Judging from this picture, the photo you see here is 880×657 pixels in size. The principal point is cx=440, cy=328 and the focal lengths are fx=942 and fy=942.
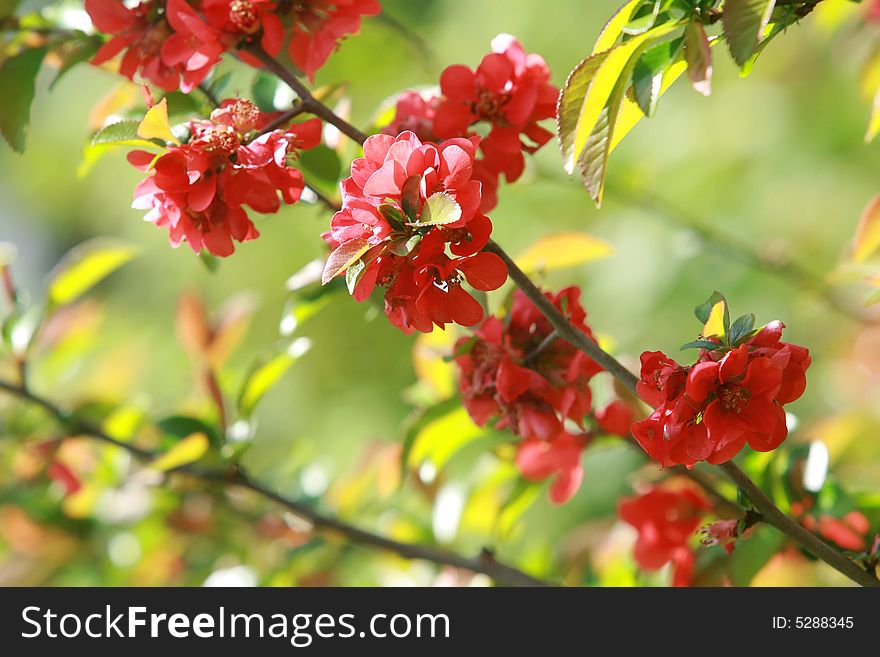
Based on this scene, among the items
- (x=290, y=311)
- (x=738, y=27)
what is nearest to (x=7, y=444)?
(x=290, y=311)

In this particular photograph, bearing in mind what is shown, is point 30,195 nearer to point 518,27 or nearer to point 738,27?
point 518,27

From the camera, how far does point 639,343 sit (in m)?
2.14

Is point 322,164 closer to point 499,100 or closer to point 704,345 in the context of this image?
point 499,100

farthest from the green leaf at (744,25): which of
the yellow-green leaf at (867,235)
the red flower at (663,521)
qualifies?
the red flower at (663,521)

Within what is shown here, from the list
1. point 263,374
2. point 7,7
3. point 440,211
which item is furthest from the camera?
point 263,374

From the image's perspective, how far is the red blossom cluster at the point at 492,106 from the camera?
26.4 inches

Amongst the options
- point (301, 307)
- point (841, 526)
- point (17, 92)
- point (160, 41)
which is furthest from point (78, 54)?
point (841, 526)

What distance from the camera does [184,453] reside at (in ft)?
2.89

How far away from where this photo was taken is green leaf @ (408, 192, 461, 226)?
0.49 m

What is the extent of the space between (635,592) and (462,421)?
0.25 metres

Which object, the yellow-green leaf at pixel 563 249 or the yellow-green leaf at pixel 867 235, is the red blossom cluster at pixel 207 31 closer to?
the yellow-green leaf at pixel 563 249

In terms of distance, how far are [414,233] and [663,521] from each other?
0.48 metres

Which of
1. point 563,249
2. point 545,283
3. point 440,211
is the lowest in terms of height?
point 440,211

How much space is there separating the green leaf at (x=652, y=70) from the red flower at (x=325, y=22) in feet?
0.67
